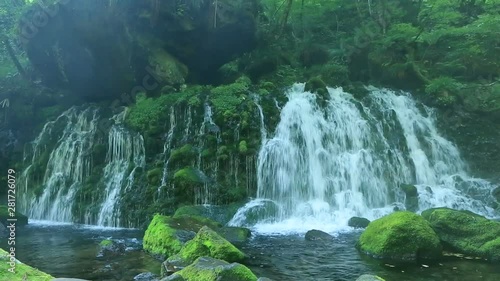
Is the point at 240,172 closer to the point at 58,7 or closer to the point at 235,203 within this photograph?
the point at 235,203

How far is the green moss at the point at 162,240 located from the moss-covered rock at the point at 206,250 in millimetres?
629

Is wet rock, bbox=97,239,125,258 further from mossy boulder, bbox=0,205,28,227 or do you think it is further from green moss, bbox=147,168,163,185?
mossy boulder, bbox=0,205,28,227

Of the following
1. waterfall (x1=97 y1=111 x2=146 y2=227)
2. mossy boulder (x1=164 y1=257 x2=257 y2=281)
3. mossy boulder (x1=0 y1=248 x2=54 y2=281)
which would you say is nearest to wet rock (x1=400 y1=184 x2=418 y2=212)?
mossy boulder (x1=164 y1=257 x2=257 y2=281)

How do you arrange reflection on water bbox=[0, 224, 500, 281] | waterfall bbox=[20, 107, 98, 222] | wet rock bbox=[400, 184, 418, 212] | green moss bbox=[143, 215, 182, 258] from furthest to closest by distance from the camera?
waterfall bbox=[20, 107, 98, 222]
wet rock bbox=[400, 184, 418, 212]
green moss bbox=[143, 215, 182, 258]
reflection on water bbox=[0, 224, 500, 281]

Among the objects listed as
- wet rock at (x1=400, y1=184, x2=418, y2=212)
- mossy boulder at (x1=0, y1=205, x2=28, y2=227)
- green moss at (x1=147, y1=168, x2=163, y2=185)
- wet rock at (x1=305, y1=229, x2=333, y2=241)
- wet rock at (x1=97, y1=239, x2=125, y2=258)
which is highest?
green moss at (x1=147, y1=168, x2=163, y2=185)

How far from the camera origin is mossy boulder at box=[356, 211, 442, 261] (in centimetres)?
934

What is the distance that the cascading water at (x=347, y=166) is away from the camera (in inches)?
571

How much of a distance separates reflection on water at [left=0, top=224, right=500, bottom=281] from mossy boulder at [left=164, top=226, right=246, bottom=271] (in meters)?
0.40

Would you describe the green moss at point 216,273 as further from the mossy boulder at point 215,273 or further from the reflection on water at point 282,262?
the reflection on water at point 282,262

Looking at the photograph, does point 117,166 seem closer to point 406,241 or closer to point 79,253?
point 79,253

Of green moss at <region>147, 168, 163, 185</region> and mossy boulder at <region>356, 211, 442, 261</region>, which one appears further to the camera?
green moss at <region>147, 168, 163, 185</region>

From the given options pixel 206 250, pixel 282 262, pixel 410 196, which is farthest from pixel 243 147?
pixel 206 250

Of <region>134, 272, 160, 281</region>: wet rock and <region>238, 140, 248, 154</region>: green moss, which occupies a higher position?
<region>238, 140, 248, 154</region>: green moss

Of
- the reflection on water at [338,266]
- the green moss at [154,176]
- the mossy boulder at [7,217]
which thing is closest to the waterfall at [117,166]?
the green moss at [154,176]
